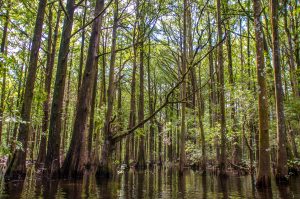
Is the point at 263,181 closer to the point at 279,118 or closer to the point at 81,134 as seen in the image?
the point at 279,118

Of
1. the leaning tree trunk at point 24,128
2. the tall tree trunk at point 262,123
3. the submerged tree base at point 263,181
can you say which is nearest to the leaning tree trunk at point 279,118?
the tall tree trunk at point 262,123

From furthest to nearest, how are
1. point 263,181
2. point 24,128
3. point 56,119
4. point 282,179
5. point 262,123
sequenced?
point 56,119 < point 282,179 < point 24,128 < point 262,123 < point 263,181

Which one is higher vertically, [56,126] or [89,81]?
[89,81]

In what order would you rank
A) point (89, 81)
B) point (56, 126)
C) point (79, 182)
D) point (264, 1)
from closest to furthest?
point (79, 182)
point (56, 126)
point (89, 81)
point (264, 1)

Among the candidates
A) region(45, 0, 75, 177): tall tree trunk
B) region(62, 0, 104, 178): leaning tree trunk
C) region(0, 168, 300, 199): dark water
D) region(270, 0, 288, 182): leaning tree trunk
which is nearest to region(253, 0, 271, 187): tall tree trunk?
region(0, 168, 300, 199): dark water

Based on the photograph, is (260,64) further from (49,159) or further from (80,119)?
(49,159)

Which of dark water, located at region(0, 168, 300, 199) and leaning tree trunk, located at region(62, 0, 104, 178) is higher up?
leaning tree trunk, located at region(62, 0, 104, 178)

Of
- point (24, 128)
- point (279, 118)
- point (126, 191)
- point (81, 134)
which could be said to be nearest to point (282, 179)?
point (279, 118)

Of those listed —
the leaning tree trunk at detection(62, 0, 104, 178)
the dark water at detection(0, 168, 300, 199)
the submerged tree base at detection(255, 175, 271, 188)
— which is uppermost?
the leaning tree trunk at detection(62, 0, 104, 178)

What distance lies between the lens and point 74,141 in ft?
28.1

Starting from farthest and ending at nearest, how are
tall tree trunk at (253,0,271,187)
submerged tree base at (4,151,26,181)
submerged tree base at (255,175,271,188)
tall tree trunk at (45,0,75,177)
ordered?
tall tree trunk at (45,0,75,177)
submerged tree base at (4,151,26,181)
tall tree trunk at (253,0,271,187)
submerged tree base at (255,175,271,188)

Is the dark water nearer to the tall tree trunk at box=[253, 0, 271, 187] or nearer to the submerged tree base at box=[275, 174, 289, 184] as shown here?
the submerged tree base at box=[275, 174, 289, 184]

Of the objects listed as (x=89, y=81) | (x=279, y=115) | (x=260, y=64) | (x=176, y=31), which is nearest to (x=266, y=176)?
(x=279, y=115)

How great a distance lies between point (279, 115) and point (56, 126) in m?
7.20
